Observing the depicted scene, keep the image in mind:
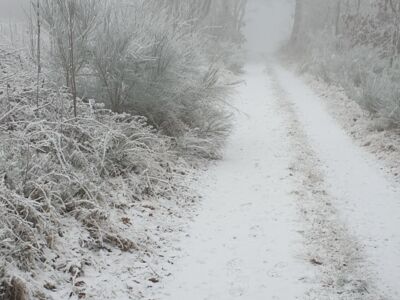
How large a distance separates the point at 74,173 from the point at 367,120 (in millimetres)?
7930

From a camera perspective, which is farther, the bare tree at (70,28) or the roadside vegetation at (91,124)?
the bare tree at (70,28)

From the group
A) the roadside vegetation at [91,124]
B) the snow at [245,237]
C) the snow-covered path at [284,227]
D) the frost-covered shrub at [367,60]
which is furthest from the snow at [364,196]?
the roadside vegetation at [91,124]

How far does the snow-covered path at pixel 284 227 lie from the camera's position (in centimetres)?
417

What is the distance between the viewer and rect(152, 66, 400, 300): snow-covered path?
13.7ft


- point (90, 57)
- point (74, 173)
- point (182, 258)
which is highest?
point (90, 57)

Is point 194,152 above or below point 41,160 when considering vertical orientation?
below

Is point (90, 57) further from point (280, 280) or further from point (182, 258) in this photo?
point (280, 280)

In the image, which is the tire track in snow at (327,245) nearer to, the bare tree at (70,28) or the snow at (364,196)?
the snow at (364,196)

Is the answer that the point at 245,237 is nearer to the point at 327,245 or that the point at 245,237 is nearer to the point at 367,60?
the point at 327,245

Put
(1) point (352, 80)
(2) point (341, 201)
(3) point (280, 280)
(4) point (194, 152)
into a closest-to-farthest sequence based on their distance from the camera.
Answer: (3) point (280, 280) → (2) point (341, 201) → (4) point (194, 152) → (1) point (352, 80)

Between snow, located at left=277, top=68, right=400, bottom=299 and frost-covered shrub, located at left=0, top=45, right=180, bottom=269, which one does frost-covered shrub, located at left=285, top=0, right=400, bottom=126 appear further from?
frost-covered shrub, located at left=0, top=45, right=180, bottom=269

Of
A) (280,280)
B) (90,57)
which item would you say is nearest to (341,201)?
(280,280)

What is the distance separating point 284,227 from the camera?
542 centimetres

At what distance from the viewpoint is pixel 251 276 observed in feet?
14.3
